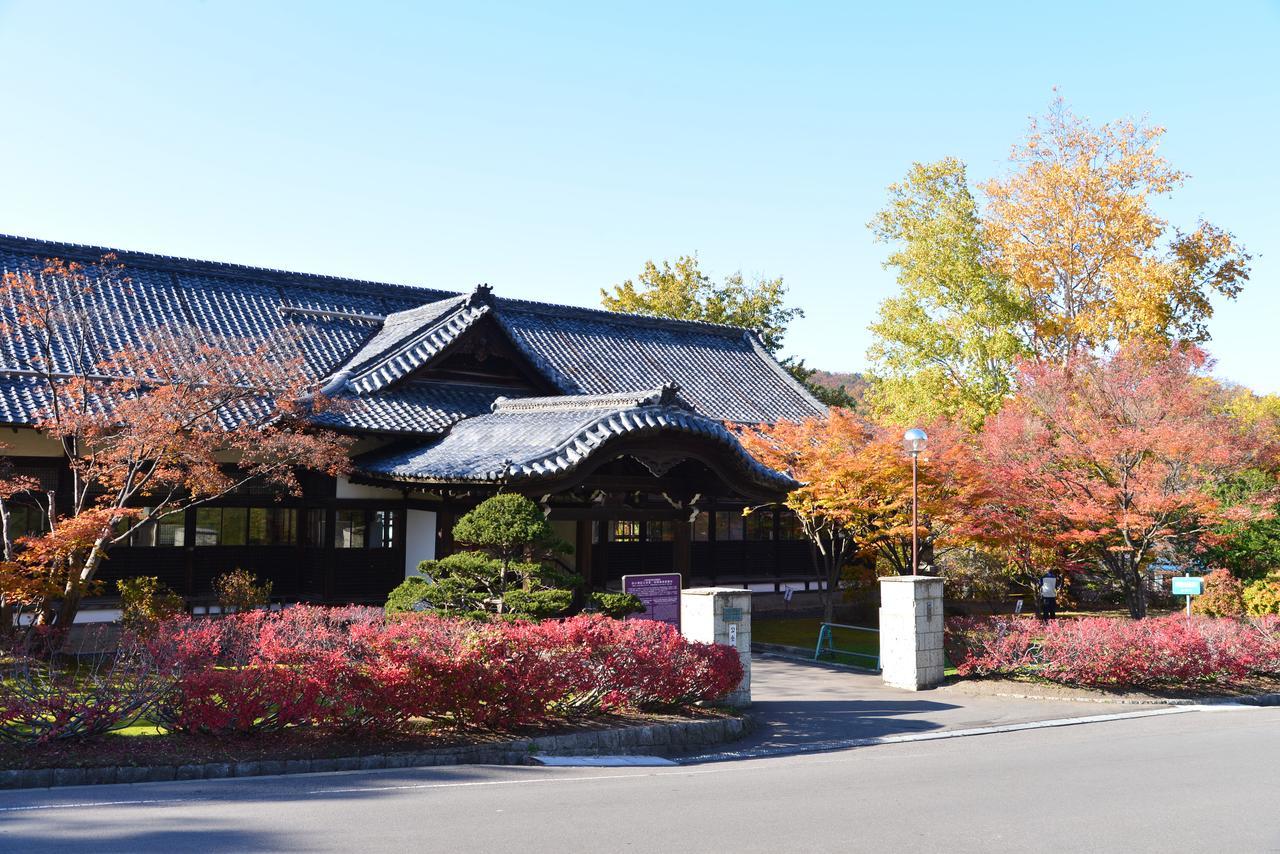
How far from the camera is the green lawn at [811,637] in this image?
19.9 m

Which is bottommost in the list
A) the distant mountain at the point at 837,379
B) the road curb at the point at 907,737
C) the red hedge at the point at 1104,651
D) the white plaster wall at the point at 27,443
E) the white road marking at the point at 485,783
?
the road curb at the point at 907,737

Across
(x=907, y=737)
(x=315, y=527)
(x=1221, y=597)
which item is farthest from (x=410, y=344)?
(x=1221, y=597)

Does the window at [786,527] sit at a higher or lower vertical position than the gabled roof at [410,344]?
lower

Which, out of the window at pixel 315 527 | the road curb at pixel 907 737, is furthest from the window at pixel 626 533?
the road curb at pixel 907 737

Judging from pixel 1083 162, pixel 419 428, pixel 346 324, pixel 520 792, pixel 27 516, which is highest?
pixel 1083 162

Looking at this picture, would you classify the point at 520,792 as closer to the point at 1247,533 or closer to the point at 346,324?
the point at 346,324

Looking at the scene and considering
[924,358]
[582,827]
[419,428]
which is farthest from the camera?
[924,358]

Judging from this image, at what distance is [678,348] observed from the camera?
3108 cm

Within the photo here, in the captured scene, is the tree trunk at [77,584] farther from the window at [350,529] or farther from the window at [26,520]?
the window at [350,529]

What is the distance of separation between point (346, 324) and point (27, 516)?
359 inches

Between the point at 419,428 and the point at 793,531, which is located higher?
the point at 419,428

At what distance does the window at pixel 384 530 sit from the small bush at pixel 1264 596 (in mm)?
17217

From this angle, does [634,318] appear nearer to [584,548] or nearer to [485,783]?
[584,548]

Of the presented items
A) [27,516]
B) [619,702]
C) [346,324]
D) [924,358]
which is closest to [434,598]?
[619,702]
